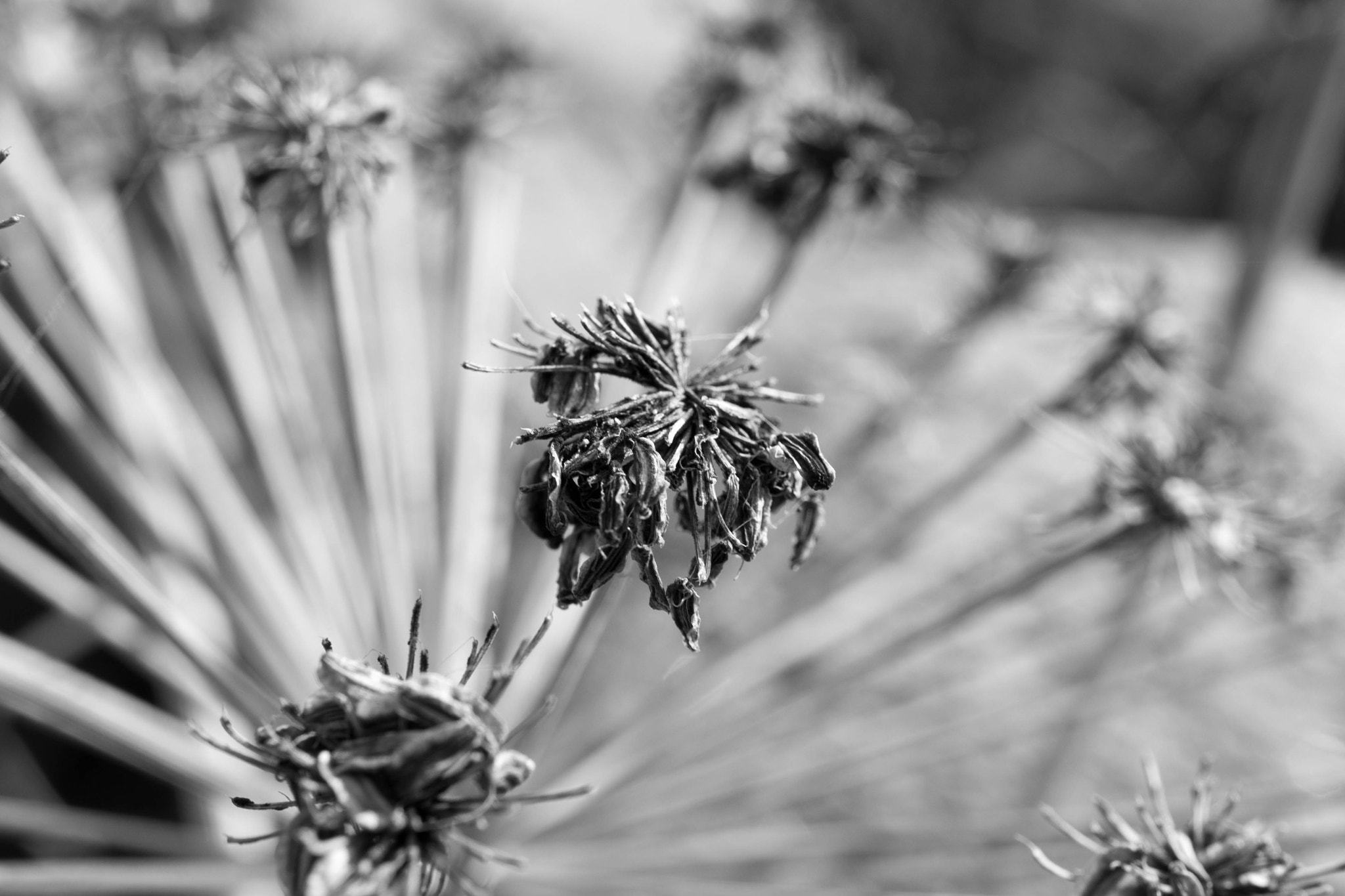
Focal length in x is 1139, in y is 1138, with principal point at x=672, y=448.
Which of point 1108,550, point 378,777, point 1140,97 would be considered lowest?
point 378,777

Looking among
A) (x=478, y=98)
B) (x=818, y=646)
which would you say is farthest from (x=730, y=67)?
(x=818, y=646)

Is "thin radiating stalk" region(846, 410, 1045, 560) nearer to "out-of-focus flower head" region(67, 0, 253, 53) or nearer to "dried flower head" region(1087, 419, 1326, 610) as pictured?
"dried flower head" region(1087, 419, 1326, 610)

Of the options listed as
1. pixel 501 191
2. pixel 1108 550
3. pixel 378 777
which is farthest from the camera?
pixel 501 191

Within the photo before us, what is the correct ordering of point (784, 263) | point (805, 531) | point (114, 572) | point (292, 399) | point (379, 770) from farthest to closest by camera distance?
point (292, 399) → point (784, 263) → point (114, 572) → point (805, 531) → point (379, 770)

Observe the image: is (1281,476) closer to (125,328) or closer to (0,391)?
(0,391)

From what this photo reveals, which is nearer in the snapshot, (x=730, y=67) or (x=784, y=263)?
(x=784, y=263)

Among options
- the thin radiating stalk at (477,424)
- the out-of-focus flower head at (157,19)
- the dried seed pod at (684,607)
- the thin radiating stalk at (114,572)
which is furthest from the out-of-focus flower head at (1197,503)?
the out-of-focus flower head at (157,19)

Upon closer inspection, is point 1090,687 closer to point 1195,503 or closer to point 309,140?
point 1195,503

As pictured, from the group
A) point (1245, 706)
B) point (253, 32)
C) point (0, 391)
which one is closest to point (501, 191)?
point (253, 32)
